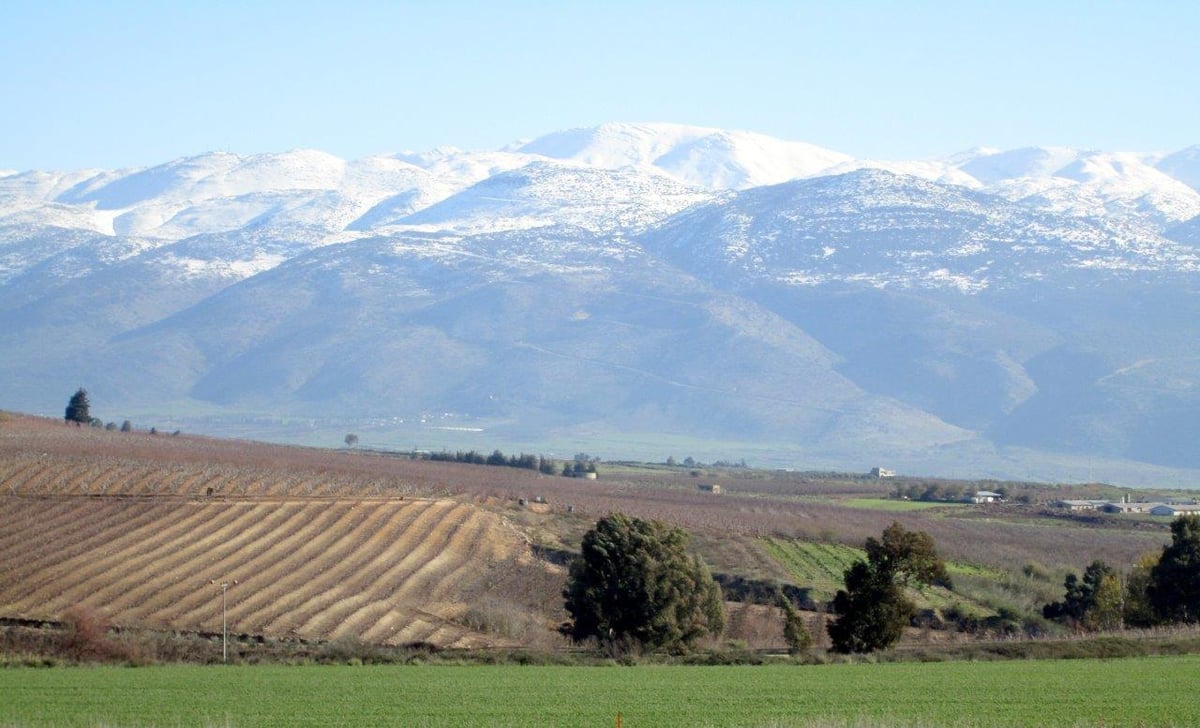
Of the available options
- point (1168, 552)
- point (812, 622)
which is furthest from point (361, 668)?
point (1168, 552)

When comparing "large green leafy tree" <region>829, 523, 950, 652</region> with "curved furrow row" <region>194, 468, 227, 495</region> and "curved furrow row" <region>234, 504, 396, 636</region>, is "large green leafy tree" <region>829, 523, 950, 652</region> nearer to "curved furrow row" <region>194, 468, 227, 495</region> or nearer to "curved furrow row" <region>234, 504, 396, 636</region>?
"curved furrow row" <region>234, 504, 396, 636</region>

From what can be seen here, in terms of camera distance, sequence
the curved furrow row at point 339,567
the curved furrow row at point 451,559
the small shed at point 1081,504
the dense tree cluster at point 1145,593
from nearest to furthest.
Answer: the curved furrow row at point 339,567 < the dense tree cluster at point 1145,593 < the curved furrow row at point 451,559 < the small shed at point 1081,504

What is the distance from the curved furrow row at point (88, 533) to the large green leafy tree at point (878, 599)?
68.5ft

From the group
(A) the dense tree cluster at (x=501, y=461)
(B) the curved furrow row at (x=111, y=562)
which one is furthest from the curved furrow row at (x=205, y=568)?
(A) the dense tree cluster at (x=501, y=461)

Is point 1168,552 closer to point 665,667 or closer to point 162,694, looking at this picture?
point 665,667

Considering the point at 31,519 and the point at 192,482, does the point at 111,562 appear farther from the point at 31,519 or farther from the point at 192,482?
the point at 192,482

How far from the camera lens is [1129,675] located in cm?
2798

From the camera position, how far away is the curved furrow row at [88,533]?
45.3 meters

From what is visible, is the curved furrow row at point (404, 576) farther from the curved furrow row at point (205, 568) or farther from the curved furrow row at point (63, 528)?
the curved furrow row at point (63, 528)

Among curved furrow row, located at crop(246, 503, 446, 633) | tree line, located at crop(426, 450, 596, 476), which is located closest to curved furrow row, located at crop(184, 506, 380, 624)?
curved furrow row, located at crop(246, 503, 446, 633)

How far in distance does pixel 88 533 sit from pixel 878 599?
23.7 metres

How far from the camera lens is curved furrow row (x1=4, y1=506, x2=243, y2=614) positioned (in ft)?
140

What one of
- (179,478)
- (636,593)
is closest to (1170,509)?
(179,478)

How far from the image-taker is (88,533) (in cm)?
4916
